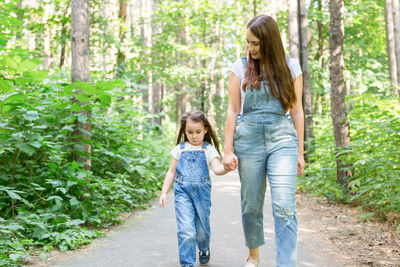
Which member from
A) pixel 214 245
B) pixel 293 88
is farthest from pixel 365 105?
pixel 293 88

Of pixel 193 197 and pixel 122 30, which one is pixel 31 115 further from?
pixel 122 30

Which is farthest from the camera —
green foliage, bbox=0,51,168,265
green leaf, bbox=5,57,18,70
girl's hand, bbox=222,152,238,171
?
green foliage, bbox=0,51,168,265

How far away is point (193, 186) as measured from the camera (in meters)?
3.88

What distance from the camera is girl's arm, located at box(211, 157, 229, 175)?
3580 millimetres

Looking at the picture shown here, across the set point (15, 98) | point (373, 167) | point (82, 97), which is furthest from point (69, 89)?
point (373, 167)

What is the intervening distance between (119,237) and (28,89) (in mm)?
2729

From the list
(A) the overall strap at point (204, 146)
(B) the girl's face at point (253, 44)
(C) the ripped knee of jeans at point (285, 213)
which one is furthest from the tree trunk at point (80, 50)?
(C) the ripped knee of jeans at point (285, 213)

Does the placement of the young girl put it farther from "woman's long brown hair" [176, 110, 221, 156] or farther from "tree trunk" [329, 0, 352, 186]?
"tree trunk" [329, 0, 352, 186]

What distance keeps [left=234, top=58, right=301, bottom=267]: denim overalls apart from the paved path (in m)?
0.98

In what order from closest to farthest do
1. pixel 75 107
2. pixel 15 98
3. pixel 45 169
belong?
pixel 15 98 < pixel 75 107 < pixel 45 169


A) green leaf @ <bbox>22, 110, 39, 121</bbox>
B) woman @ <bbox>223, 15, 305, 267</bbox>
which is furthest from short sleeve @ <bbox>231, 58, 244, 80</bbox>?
green leaf @ <bbox>22, 110, 39, 121</bbox>

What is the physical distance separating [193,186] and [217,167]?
0.31 metres

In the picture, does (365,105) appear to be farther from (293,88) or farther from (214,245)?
(293,88)

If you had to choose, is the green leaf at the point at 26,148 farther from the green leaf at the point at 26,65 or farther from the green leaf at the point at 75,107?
the green leaf at the point at 26,65
